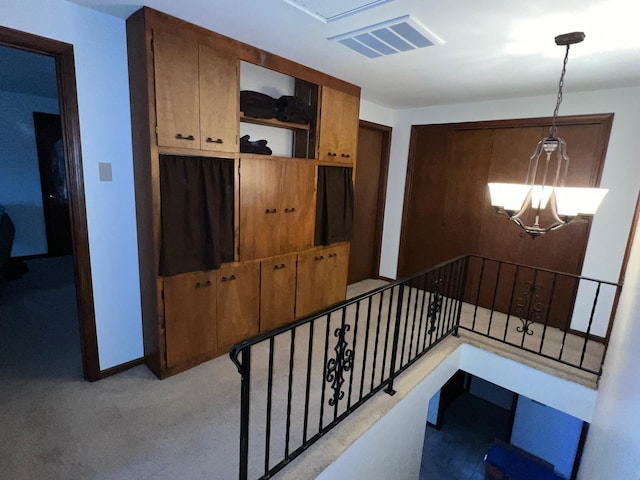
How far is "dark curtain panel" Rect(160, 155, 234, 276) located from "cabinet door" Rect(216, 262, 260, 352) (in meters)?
0.18

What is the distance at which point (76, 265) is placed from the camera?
214 cm

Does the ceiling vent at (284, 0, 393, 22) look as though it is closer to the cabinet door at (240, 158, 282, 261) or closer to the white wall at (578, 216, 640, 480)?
the cabinet door at (240, 158, 282, 261)

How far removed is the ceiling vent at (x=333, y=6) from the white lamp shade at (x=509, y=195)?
1.21 m

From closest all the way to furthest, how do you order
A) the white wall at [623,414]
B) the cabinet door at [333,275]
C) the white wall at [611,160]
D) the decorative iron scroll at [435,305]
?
1. the white wall at [623,414]
2. the decorative iron scroll at [435,305]
3. the white wall at [611,160]
4. the cabinet door at [333,275]

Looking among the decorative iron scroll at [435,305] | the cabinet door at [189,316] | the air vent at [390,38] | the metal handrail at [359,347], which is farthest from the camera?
the decorative iron scroll at [435,305]

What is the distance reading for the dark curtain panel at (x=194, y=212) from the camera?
2135 mm

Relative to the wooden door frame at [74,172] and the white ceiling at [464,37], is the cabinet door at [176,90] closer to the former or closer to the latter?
the white ceiling at [464,37]

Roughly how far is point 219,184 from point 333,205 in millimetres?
1270

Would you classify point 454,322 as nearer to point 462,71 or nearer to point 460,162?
point 460,162

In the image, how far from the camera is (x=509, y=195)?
193 centimetres

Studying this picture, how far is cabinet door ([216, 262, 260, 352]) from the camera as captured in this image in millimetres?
2537

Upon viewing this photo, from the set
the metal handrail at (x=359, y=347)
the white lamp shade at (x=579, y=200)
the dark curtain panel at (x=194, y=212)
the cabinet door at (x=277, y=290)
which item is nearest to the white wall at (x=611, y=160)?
the metal handrail at (x=359, y=347)

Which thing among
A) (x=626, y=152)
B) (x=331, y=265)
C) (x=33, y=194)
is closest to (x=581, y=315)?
(x=626, y=152)

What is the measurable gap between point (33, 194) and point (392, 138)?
213 inches
